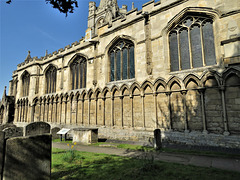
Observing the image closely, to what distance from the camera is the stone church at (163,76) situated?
7.98 meters

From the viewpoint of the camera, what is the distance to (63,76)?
17.5m

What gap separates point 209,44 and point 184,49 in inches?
58.0

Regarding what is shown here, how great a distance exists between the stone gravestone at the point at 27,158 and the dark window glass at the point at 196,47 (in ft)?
30.9

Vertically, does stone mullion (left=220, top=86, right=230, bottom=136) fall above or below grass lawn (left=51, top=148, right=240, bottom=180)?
above

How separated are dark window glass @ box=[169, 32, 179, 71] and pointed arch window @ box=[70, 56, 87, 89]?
371 inches

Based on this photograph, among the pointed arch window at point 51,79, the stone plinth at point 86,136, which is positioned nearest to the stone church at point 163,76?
the stone plinth at point 86,136

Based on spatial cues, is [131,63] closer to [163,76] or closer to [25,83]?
[163,76]

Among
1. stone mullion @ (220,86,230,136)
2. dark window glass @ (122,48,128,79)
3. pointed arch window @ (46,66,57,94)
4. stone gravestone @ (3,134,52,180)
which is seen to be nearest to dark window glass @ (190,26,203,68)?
stone mullion @ (220,86,230,136)

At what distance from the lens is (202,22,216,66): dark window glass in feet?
28.9

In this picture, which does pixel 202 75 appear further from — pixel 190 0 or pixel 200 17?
pixel 190 0

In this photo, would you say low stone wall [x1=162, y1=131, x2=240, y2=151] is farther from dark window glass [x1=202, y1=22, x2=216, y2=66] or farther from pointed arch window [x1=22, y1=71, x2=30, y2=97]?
pointed arch window [x1=22, y1=71, x2=30, y2=97]

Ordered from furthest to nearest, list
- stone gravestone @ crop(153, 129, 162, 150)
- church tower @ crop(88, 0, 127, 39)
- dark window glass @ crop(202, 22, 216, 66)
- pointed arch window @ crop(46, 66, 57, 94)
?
church tower @ crop(88, 0, 127, 39) → pointed arch window @ crop(46, 66, 57, 94) → dark window glass @ crop(202, 22, 216, 66) → stone gravestone @ crop(153, 129, 162, 150)

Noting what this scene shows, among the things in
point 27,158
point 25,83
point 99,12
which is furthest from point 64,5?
point 99,12

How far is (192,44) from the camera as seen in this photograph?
9.62m
